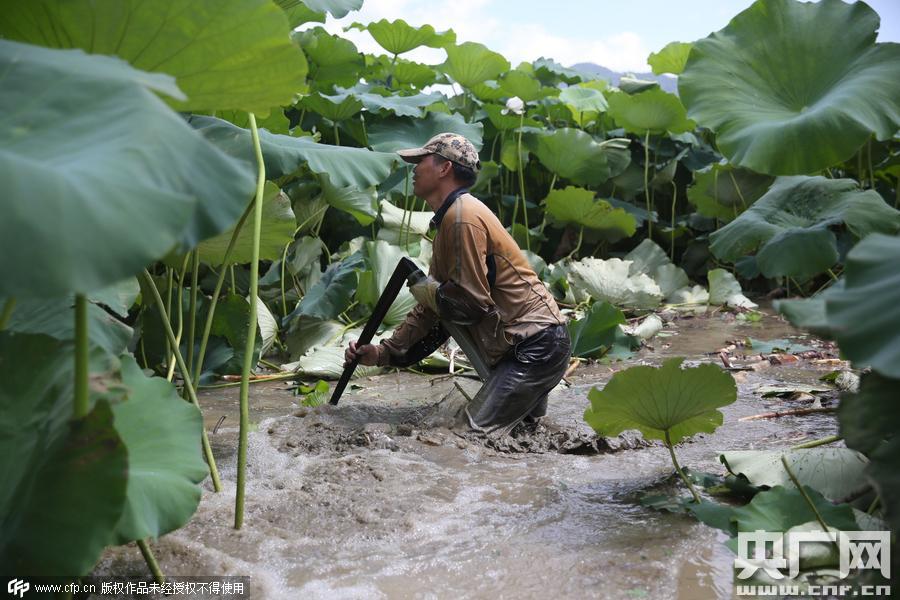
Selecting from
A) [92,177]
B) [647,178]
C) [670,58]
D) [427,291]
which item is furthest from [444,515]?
[670,58]

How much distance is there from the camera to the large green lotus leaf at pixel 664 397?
1.88 metres

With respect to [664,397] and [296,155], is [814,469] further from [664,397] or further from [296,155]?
[296,155]

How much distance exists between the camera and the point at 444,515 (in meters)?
2.05

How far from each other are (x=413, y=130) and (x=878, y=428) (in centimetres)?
375

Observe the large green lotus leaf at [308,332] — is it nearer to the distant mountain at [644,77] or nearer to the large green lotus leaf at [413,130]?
the large green lotus leaf at [413,130]

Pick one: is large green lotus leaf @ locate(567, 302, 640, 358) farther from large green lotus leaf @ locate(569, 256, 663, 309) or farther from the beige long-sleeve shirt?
the beige long-sleeve shirt

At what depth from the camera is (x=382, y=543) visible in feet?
6.17

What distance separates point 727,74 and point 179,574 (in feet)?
7.20

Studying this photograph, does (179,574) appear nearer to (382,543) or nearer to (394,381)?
(382,543)

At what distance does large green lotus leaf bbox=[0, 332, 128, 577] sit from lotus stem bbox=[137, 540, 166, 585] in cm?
31

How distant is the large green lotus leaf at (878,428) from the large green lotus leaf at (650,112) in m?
4.62

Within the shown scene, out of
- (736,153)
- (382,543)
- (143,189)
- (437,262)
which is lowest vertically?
(382,543)

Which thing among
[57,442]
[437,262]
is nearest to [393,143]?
[437,262]

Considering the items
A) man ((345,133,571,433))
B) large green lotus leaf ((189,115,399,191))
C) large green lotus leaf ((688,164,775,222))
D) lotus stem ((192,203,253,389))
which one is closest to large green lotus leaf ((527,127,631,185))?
large green lotus leaf ((688,164,775,222))
